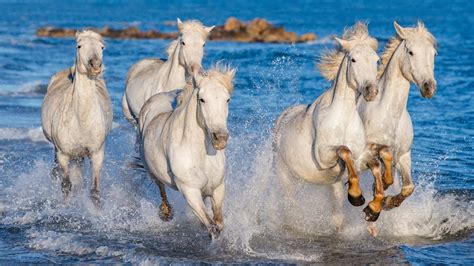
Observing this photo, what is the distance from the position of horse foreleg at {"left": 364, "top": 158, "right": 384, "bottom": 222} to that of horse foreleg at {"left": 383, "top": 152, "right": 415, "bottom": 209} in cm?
41

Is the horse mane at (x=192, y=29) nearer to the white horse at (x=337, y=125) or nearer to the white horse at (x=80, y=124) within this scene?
the white horse at (x=80, y=124)

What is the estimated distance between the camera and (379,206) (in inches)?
337

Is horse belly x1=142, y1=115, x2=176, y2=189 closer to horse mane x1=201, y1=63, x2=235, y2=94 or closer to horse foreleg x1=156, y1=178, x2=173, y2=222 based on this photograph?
horse foreleg x1=156, y1=178, x2=173, y2=222

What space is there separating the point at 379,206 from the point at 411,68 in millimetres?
1323

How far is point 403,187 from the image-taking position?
886 cm

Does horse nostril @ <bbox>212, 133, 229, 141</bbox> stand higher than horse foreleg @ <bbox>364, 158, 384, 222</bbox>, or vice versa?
horse nostril @ <bbox>212, 133, 229, 141</bbox>

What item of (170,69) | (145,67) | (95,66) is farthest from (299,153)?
(145,67)

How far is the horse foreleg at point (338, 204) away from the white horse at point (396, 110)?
→ 1.96 feet

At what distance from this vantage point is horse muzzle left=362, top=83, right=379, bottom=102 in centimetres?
775

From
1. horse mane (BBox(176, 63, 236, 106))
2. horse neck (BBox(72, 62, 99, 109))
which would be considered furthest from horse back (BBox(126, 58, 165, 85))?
horse mane (BBox(176, 63, 236, 106))

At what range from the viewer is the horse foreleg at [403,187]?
8859 millimetres

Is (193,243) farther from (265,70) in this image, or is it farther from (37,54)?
(37,54)

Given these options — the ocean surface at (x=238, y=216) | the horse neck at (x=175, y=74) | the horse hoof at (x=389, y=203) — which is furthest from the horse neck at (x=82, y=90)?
the horse hoof at (x=389, y=203)

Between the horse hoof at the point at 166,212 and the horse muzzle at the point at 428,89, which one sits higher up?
the horse muzzle at the point at 428,89
